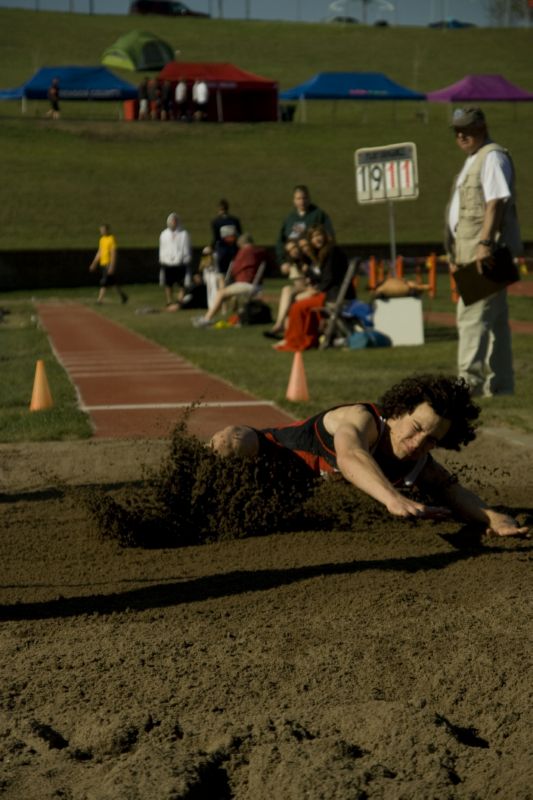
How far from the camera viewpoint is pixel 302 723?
3824 millimetres

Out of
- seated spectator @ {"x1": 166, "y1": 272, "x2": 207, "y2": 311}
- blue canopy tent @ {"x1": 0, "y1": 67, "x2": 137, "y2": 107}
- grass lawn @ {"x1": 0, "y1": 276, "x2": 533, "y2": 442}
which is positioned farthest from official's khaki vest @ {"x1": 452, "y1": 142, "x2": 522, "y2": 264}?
blue canopy tent @ {"x1": 0, "y1": 67, "x2": 137, "y2": 107}

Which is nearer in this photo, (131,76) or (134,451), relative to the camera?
(134,451)

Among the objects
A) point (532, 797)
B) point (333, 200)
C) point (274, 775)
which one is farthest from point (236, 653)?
point (333, 200)

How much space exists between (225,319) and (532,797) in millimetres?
19129

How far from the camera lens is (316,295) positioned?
54.3 feet

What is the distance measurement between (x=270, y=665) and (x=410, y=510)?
1.29 m

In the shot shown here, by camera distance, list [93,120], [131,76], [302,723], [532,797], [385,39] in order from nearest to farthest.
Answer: [532,797], [302,723], [93,120], [131,76], [385,39]

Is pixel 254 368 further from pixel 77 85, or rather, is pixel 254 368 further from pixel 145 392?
pixel 77 85

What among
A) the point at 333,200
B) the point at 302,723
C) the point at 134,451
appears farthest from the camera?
the point at 333,200

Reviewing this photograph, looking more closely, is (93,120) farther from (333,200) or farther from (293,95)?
(333,200)

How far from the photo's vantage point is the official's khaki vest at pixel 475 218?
35.7 ft

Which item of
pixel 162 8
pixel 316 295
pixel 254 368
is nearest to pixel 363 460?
pixel 254 368

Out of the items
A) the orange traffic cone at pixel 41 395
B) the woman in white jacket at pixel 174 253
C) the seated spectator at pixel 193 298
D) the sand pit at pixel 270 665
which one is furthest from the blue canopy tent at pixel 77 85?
the sand pit at pixel 270 665

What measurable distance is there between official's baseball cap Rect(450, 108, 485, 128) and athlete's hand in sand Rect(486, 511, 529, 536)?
509cm
